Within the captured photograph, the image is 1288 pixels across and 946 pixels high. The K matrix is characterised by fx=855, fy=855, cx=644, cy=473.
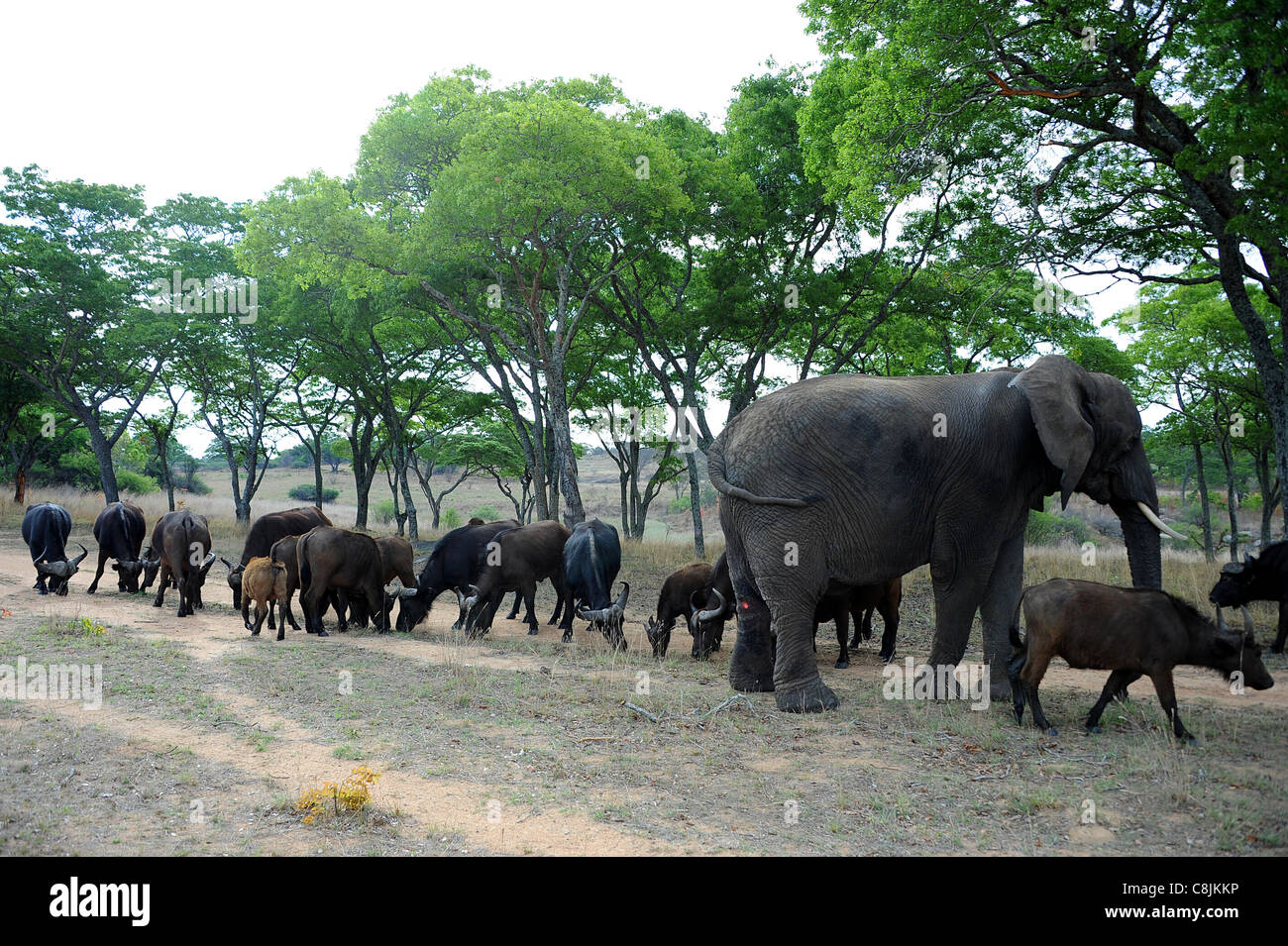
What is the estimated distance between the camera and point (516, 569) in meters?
14.6

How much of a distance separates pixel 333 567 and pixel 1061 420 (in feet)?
33.3

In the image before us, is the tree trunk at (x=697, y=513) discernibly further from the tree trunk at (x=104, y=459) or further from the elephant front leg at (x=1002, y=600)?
the tree trunk at (x=104, y=459)

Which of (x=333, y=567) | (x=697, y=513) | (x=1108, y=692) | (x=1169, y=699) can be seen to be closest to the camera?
(x=1169, y=699)

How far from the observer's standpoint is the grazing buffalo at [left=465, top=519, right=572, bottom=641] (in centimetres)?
1383

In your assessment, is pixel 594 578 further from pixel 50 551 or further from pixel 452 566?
pixel 50 551

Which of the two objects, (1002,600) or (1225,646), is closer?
(1225,646)

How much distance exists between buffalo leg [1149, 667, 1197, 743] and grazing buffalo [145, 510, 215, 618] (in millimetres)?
13827

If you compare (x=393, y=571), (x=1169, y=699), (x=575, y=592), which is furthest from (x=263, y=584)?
(x=1169, y=699)

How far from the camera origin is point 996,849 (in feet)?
17.6

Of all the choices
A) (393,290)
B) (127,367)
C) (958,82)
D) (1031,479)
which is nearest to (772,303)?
(958,82)

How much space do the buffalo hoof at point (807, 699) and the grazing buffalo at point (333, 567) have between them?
732cm

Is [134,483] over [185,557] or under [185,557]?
over

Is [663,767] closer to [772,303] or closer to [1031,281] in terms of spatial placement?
[772,303]

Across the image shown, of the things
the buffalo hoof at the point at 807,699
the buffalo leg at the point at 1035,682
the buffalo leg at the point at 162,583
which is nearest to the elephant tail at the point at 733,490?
the buffalo hoof at the point at 807,699
